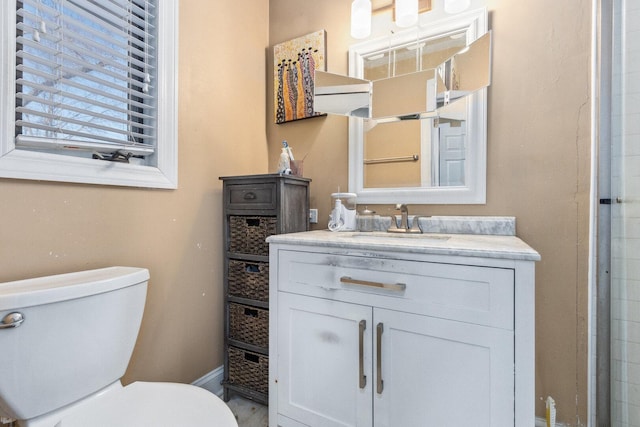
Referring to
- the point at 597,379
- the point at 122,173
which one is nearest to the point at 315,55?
the point at 122,173

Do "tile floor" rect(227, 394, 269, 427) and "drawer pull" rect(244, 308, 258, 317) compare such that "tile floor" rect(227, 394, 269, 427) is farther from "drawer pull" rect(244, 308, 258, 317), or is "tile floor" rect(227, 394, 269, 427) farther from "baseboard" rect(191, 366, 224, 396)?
"drawer pull" rect(244, 308, 258, 317)

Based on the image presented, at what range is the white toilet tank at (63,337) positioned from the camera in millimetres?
796

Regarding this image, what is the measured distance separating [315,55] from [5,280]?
5.83 feet

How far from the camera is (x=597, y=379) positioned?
3.93ft

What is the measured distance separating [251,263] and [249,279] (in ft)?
0.27

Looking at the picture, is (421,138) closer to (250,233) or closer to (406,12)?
(406,12)

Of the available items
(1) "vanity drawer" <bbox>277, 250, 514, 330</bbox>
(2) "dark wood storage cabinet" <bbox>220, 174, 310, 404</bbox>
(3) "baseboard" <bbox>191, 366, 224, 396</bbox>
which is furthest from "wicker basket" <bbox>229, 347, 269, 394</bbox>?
(1) "vanity drawer" <bbox>277, 250, 514, 330</bbox>

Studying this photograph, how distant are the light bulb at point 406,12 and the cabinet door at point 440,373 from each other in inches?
56.8

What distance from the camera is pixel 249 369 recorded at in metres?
1.55

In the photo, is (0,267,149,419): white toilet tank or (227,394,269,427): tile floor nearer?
(0,267,149,419): white toilet tank

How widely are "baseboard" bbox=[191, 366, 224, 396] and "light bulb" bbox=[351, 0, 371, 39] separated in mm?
2015

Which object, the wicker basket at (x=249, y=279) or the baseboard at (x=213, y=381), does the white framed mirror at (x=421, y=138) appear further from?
the baseboard at (x=213, y=381)

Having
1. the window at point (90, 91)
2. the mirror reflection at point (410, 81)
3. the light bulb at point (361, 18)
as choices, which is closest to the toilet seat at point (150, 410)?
the window at point (90, 91)

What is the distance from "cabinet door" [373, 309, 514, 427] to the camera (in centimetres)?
91
